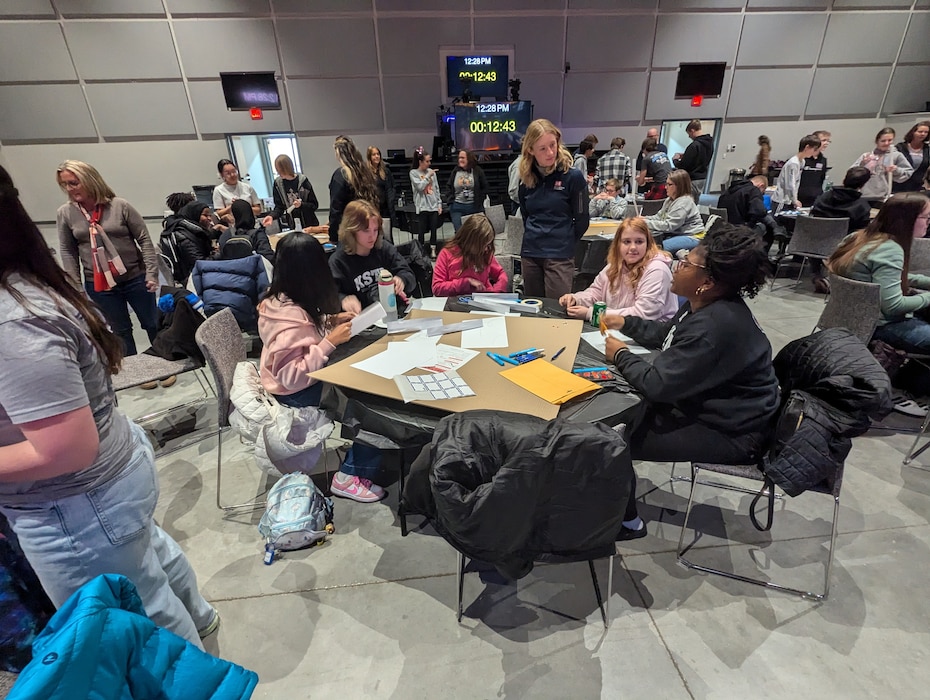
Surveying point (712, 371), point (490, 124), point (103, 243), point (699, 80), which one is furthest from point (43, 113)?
point (699, 80)

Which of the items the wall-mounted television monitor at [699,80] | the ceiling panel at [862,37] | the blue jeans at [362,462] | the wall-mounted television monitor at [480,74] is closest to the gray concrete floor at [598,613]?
the blue jeans at [362,462]

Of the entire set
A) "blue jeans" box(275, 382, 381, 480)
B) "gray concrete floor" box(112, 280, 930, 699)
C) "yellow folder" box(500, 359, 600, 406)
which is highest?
"yellow folder" box(500, 359, 600, 406)

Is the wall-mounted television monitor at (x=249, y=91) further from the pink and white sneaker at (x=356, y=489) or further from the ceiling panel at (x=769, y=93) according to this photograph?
the ceiling panel at (x=769, y=93)

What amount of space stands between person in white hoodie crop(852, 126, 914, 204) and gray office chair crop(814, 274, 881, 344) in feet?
14.6

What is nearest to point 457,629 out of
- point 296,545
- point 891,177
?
point 296,545

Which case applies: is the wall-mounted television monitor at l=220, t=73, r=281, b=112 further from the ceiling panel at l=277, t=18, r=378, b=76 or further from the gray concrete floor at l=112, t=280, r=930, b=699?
the gray concrete floor at l=112, t=280, r=930, b=699

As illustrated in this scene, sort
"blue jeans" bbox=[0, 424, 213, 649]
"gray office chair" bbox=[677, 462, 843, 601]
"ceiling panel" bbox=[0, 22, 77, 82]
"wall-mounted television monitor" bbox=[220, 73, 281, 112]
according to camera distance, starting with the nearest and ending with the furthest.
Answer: "blue jeans" bbox=[0, 424, 213, 649] → "gray office chair" bbox=[677, 462, 843, 601] → "ceiling panel" bbox=[0, 22, 77, 82] → "wall-mounted television monitor" bbox=[220, 73, 281, 112]

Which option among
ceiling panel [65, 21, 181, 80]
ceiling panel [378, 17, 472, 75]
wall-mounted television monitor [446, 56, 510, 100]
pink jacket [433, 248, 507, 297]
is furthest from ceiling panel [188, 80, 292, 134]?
pink jacket [433, 248, 507, 297]

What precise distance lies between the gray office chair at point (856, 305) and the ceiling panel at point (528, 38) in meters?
7.63

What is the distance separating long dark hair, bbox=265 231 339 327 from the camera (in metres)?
2.04

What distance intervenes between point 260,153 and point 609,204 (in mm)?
7602

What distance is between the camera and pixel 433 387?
169 cm

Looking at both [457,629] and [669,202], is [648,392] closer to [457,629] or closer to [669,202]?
[457,629]

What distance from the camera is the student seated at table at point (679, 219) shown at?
427 centimetres
